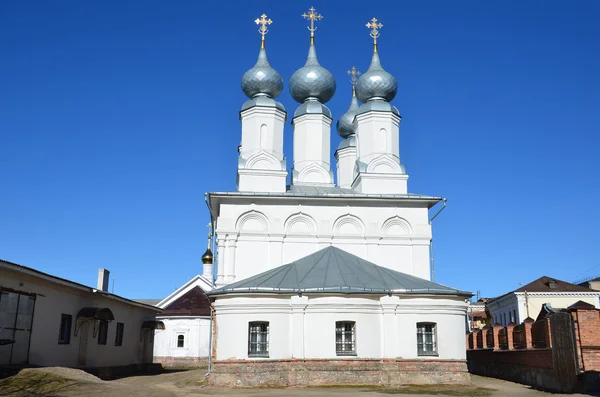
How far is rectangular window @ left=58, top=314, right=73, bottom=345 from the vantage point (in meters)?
18.4

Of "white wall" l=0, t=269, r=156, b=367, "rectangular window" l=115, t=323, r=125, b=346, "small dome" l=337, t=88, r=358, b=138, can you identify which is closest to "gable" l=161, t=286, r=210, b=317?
"white wall" l=0, t=269, r=156, b=367

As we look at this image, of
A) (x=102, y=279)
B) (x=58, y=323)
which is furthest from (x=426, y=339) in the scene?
(x=102, y=279)

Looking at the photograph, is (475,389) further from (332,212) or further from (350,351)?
(332,212)

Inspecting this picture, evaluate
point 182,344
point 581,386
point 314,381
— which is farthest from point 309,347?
point 182,344

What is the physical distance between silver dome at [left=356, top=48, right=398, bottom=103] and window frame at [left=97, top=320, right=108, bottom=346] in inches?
581

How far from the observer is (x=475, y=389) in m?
16.7

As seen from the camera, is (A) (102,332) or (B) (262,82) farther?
(B) (262,82)

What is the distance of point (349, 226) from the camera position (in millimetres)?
24500

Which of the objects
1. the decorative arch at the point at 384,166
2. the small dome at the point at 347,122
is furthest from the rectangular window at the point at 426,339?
the small dome at the point at 347,122

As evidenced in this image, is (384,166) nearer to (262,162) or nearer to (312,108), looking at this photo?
(312,108)

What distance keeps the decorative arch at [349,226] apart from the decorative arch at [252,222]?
2.80 m

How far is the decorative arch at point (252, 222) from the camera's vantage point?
2391 centimetres

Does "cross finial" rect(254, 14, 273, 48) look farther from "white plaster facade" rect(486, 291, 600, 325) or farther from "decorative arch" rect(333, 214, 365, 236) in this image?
"white plaster facade" rect(486, 291, 600, 325)

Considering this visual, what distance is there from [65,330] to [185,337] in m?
14.5
